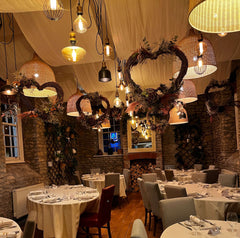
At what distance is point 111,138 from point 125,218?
4.87 metres

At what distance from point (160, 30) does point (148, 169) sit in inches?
252

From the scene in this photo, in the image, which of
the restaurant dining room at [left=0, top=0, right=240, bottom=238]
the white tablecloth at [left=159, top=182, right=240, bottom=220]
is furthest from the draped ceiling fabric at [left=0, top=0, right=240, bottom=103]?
the white tablecloth at [left=159, top=182, right=240, bottom=220]

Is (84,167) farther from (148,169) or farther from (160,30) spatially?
(160,30)

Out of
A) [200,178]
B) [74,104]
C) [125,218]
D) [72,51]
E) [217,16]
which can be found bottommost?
[125,218]

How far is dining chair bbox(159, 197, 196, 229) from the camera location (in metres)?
2.55

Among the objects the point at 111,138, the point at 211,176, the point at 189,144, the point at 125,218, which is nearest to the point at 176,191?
the point at 125,218

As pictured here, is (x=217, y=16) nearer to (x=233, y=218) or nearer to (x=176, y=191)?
(x=233, y=218)

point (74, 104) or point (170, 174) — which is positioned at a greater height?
point (74, 104)

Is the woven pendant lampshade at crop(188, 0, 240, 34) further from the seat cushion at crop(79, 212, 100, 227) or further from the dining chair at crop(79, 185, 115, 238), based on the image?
the seat cushion at crop(79, 212, 100, 227)

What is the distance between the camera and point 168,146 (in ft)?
30.0

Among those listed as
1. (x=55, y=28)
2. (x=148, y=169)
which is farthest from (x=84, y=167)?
(x=55, y=28)

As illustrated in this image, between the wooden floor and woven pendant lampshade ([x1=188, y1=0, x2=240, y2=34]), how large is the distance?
3.63m

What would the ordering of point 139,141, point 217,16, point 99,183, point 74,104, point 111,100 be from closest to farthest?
point 217,16
point 74,104
point 99,183
point 111,100
point 139,141

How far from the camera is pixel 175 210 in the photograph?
257 cm
